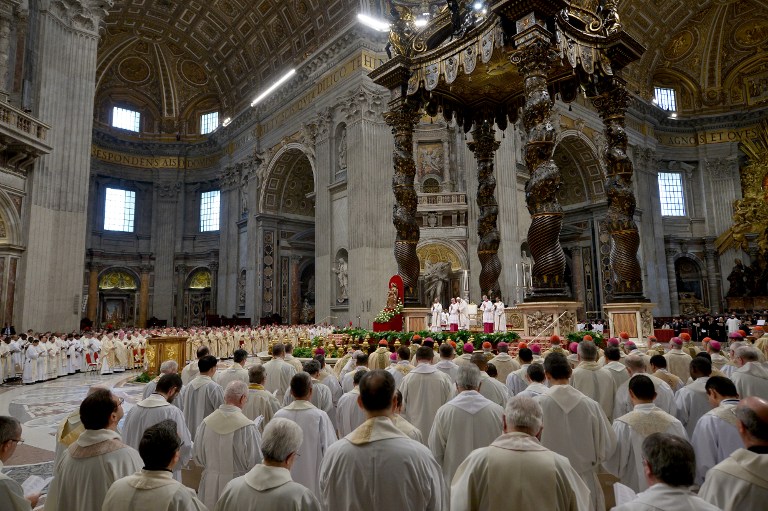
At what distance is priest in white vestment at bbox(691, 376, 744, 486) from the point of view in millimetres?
3279

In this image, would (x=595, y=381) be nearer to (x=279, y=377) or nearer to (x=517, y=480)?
(x=517, y=480)

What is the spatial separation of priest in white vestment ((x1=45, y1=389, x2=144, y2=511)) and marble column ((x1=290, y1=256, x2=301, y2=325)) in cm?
2398

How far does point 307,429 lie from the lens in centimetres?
366

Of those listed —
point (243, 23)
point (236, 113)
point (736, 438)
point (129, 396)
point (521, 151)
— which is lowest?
point (129, 396)

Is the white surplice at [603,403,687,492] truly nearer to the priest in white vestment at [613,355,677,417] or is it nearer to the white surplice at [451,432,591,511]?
the priest in white vestment at [613,355,677,417]

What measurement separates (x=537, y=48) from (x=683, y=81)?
27.2 m

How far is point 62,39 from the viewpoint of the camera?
17.9 metres

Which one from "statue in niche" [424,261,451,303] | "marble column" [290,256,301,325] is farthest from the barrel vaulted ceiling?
"statue in niche" [424,261,451,303]

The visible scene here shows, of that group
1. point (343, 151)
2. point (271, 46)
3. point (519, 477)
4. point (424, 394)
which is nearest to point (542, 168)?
point (424, 394)

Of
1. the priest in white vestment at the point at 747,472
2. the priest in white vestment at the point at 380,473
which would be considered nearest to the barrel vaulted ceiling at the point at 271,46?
the priest in white vestment at the point at 380,473

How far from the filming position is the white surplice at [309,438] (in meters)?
3.64

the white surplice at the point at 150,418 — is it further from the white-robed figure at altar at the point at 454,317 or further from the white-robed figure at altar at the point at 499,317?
the white-robed figure at altar at the point at 454,317

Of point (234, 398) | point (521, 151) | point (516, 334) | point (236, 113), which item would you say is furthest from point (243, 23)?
point (234, 398)

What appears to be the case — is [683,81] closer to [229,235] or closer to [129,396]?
[229,235]
